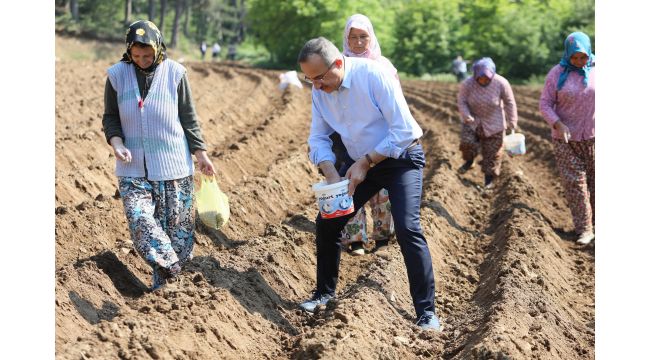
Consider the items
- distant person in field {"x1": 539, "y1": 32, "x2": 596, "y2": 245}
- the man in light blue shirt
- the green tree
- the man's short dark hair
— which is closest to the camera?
the man's short dark hair

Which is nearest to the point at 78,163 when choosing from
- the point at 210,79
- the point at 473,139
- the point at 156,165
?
the point at 473,139

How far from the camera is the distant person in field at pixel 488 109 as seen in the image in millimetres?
10414

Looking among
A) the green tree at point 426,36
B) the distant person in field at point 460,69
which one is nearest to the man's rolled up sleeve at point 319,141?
the distant person in field at point 460,69

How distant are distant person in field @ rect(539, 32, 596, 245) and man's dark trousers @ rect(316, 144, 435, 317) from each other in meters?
3.21

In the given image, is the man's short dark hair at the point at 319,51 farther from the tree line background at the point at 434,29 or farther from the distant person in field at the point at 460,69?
the tree line background at the point at 434,29

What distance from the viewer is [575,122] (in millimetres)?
8336

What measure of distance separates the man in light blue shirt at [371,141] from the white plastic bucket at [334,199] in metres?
0.08

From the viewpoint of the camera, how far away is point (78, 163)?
10539 mm

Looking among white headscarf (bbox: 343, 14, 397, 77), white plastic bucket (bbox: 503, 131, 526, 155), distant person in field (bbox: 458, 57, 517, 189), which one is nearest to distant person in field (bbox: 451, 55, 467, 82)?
distant person in field (bbox: 458, 57, 517, 189)

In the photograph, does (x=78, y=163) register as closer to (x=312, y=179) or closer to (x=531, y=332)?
(x=312, y=179)

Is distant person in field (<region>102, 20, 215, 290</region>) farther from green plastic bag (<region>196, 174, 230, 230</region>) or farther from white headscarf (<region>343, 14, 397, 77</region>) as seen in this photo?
white headscarf (<region>343, 14, 397, 77</region>)

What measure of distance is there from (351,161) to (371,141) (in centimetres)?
30

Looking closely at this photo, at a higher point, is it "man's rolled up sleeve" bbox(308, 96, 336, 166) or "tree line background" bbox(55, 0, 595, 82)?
"tree line background" bbox(55, 0, 595, 82)

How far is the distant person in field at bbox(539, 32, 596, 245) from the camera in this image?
8.22 metres
